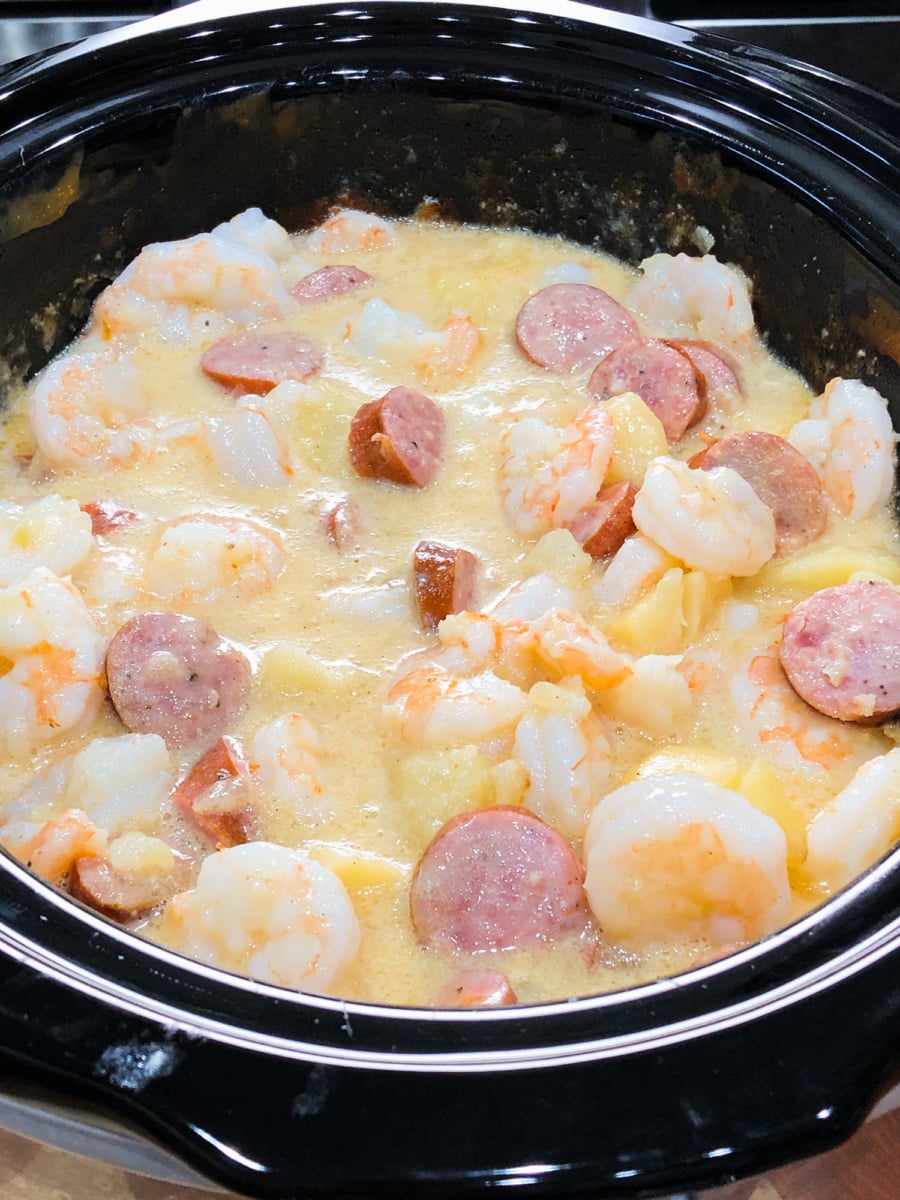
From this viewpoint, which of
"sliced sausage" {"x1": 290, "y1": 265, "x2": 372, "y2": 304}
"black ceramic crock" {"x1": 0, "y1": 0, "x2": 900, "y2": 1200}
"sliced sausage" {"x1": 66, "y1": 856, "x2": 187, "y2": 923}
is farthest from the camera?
"sliced sausage" {"x1": 290, "y1": 265, "x2": 372, "y2": 304}

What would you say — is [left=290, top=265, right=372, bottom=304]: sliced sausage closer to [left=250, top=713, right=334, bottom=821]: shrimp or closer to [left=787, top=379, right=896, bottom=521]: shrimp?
[left=787, top=379, right=896, bottom=521]: shrimp

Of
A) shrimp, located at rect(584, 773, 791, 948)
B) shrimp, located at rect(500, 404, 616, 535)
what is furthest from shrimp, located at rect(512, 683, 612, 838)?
shrimp, located at rect(500, 404, 616, 535)

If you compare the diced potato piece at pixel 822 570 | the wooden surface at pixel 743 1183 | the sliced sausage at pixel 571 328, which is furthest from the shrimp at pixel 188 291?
the wooden surface at pixel 743 1183

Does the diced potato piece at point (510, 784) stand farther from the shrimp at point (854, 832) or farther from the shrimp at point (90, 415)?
the shrimp at point (90, 415)

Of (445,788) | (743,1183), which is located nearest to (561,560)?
(445,788)

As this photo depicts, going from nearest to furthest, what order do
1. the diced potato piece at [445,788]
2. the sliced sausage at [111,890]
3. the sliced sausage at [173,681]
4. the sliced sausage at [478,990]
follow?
1. the sliced sausage at [478,990]
2. the sliced sausage at [111,890]
3. the diced potato piece at [445,788]
4. the sliced sausage at [173,681]

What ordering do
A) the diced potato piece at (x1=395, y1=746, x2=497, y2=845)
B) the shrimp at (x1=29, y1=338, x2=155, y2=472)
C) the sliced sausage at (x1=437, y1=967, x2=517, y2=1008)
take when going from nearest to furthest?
the sliced sausage at (x1=437, y1=967, x2=517, y2=1008)
the diced potato piece at (x1=395, y1=746, x2=497, y2=845)
the shrimp at (x1=29, y1=338, x2=155, y2=472)
